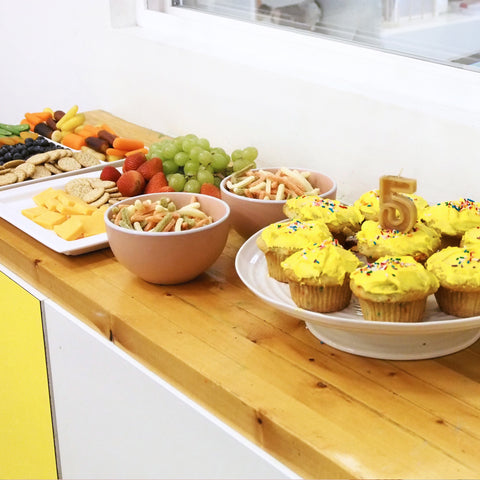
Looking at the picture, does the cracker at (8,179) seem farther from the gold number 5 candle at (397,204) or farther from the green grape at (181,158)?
the gold number 5 candle at (397,204)

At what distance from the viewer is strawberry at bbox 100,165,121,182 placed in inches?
57.6

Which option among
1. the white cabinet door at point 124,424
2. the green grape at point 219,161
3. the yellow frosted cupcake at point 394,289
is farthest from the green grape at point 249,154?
the yellow frosted cupcake at point 394,289

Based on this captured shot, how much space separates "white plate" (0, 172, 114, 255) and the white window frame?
44cm

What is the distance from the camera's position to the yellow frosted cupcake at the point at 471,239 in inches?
36.7

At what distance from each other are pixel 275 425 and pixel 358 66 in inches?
32.7

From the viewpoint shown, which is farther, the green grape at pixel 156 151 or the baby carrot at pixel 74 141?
the baby carrot at pixel 74 141

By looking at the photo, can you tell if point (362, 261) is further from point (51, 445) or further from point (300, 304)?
point (51, 445)

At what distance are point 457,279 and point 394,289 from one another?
3.1 inches

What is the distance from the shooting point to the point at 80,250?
48.8 inches

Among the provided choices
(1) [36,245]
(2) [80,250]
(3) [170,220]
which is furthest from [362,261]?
(1) [36,245]

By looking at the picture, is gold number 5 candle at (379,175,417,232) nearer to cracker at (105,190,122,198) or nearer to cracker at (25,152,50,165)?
cracker at (105,190,122,198)

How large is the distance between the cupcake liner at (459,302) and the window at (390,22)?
53cm

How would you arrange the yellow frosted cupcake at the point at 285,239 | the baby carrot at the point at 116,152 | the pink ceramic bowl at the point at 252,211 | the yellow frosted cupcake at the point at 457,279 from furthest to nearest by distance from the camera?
the baby carrot at the point at 116,152 < the pink ceramic bowl at the point at 252,211 < the yellow frosted cupcake at the point at 285,239 < the yellow frosted cupcake at the point at 457,279

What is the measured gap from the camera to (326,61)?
1486 millimetres
